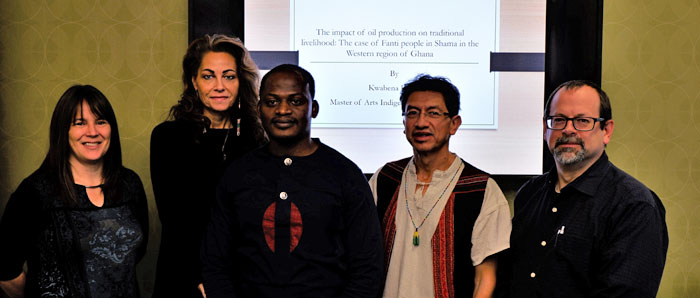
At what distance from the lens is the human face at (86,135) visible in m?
1.84

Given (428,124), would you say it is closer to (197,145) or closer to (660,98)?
(197,145)

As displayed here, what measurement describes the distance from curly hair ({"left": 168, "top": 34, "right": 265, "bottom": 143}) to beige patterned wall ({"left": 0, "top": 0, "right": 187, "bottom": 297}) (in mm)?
662

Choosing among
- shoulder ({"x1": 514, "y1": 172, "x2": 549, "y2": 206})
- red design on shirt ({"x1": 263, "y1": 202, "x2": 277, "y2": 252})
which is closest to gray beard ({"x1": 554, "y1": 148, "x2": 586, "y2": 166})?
shoulder ({"x1": 514, "y1": 172, "x2": 549, "y2": 206})

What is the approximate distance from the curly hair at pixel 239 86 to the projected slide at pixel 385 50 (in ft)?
2.06

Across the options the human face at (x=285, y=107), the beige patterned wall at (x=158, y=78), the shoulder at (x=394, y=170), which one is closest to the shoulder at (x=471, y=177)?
the shoulder at (x=394, y=170)

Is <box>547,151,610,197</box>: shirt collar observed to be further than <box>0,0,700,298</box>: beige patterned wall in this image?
No

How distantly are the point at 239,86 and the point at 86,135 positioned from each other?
21.2 inches

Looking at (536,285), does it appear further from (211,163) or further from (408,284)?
(211,163)

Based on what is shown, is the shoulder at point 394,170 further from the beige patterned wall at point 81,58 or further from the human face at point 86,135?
the beige patterned wall at point 81,58

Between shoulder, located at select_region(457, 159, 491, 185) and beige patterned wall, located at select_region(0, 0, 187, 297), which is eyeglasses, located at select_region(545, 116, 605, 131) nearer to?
shoulder, located at select_region(457, 159, 491, 185)

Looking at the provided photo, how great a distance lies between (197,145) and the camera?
1.97 metres

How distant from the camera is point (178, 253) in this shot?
75.8 inches

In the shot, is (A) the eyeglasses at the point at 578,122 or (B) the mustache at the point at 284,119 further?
(A) the eyeglasses at the point at 578,122

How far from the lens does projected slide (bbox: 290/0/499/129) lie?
267cm
